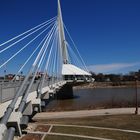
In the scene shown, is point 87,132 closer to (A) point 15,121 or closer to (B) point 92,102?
(A) point 15,121

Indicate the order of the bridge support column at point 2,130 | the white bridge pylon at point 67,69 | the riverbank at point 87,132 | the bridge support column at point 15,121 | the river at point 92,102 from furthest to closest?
the white bridge pylon at point 67,69, the river at point 92,102, the riverbank at point 87,132, the bridge support column at point 15,121, the bridge support column at point 2,130

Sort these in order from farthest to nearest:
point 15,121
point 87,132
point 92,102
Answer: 1. point 92,102
2. point 87,132
3. point 15,121

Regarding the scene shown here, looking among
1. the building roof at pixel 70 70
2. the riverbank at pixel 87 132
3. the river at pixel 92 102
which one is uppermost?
the building roof at pixel 70 70

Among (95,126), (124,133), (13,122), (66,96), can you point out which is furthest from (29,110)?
(66,96)

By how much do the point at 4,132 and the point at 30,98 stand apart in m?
15.1

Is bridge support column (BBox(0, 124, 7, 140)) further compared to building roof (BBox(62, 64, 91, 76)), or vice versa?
building roof (BBox(62, 64, 91, 76))

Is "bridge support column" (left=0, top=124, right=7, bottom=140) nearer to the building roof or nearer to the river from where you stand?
the river

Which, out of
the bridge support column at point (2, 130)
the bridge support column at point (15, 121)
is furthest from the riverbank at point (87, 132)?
the bridge support column at point (2, 130)

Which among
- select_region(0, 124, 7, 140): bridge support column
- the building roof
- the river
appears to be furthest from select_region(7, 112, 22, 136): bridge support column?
the building roof

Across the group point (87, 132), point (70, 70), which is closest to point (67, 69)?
point (70, 70)

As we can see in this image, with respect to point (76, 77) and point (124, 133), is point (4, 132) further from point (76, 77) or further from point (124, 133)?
point (76, 77)

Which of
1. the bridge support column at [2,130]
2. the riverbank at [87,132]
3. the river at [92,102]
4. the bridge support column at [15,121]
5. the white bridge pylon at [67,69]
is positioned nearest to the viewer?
the bridge support column at [2,130]

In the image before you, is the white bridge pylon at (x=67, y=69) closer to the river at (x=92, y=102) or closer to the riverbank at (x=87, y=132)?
the river at (x=92, y=102)

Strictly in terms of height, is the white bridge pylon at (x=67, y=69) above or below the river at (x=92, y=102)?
above
